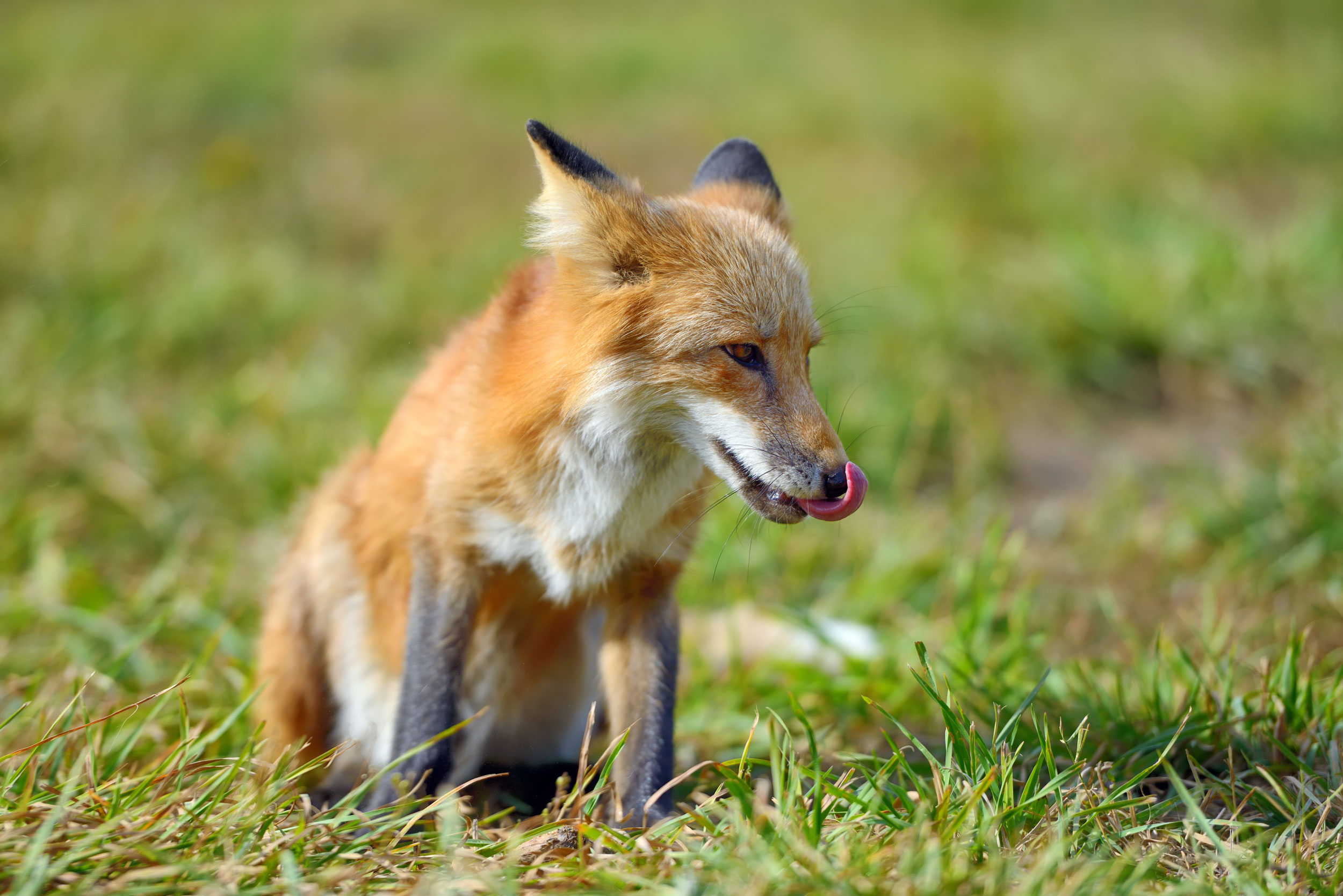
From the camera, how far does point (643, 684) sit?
10.2 ft

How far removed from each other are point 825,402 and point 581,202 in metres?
2.38

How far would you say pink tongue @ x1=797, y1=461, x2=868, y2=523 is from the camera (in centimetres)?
266

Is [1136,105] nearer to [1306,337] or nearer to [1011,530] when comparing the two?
[1306,337]

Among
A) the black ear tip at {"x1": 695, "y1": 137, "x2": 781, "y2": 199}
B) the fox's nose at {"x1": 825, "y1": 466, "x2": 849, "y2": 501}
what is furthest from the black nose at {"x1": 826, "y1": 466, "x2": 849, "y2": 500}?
the black ear tip at {"x1": 695, "y1": 137, "x2": 781, "y2": 199}

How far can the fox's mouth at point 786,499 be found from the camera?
2.67m

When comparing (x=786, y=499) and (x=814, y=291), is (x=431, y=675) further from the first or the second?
(x=814, y=291)

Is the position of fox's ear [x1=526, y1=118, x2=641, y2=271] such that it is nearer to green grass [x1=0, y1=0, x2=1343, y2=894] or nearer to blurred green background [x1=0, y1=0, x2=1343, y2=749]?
blurred green background [x1=0, y1=0, x2=1343, y2=749]

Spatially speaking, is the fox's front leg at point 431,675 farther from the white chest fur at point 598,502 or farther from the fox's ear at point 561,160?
the fox's ear at point 561,160

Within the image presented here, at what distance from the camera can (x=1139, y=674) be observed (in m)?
3.76

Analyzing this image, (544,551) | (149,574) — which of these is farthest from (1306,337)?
(149,574)

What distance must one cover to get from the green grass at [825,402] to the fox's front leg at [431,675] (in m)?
0.18

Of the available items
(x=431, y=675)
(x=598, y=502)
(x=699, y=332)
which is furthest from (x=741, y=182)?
(x=431, y=675)

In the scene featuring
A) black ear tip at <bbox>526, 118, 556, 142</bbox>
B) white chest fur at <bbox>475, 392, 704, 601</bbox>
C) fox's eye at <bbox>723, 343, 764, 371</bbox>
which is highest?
black ear tip at <bbox>526, 118, 556, 142</bbox>

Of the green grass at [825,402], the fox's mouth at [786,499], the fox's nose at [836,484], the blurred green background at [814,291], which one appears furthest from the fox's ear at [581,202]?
the green grass at [825,402]
